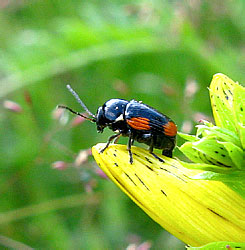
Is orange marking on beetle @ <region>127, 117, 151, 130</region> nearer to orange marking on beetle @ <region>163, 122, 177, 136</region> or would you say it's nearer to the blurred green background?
orange marking on beetle @ <region>163, 122, 177, 136</region>

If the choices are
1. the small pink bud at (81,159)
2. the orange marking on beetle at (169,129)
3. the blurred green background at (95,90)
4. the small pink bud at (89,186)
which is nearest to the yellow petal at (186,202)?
the orange marking on beetle at (169,129)

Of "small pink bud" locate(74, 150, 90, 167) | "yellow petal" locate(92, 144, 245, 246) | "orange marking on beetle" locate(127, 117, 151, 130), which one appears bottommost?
"yellow petal" locate(92, 144, 245, 246)

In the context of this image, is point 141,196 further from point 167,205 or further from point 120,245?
point 120,245

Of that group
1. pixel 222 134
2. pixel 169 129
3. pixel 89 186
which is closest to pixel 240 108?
pixel 222 134

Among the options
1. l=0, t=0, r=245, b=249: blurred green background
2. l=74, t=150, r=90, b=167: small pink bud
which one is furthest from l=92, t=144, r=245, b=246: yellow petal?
l=0, t=0, r=245, b=249: blurred green background

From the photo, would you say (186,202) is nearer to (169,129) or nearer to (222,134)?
(222,134)

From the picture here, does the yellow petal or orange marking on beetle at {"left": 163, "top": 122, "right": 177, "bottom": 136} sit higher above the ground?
orange marking on beetle at {"left": 163, "top": 122, "right": 177, "bottom": 136}

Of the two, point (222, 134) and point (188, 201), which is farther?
point (188, 201)
